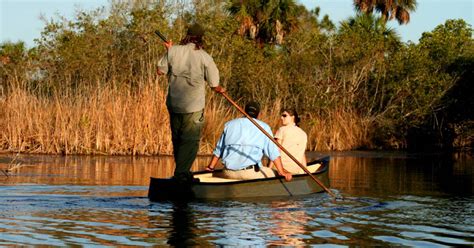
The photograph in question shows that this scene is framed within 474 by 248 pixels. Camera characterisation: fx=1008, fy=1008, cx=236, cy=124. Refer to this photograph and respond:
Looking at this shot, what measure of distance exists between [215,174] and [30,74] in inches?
609

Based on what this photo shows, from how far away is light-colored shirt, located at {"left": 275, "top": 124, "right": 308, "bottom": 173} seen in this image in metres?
15.2

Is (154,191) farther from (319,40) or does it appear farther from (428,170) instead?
(319,40)

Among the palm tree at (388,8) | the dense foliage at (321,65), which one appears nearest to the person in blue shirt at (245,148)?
the dense foliage at (321,65)

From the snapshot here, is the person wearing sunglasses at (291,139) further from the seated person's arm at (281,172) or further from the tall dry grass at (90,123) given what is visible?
the tall dry grass at (90,123)

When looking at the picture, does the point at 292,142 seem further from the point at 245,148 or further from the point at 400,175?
the point at 400,175

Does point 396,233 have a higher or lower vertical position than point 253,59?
lower

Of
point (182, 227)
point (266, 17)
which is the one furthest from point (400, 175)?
point (266, 17)

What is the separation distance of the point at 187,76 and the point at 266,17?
34.8 m

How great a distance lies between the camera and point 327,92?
35000mm

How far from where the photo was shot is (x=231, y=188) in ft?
43.1

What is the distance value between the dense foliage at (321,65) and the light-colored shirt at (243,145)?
54.8 feet

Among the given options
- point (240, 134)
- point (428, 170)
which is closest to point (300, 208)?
point (240, 134)

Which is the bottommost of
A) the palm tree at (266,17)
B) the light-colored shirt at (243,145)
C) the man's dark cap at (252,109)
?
the light-colored shirt at (243,145)

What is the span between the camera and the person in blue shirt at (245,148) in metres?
13.8
